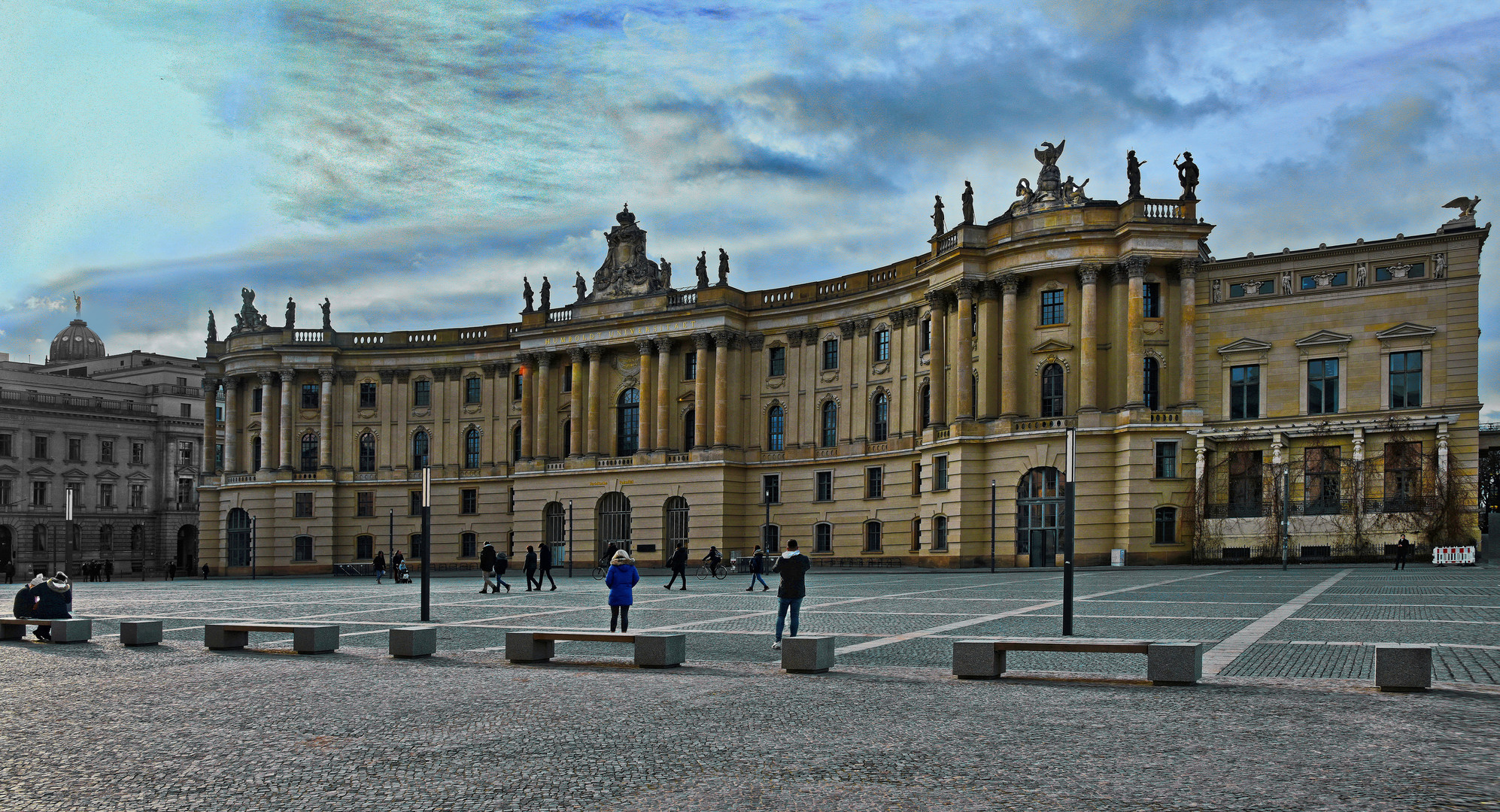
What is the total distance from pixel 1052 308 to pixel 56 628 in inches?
1853

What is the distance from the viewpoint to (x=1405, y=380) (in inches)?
2124

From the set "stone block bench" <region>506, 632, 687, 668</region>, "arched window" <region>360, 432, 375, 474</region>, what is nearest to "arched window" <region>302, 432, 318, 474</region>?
"arched window" <region>360, 432, 375, 474</region>

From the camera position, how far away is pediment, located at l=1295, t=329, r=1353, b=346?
180 feet

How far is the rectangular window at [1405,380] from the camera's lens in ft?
176

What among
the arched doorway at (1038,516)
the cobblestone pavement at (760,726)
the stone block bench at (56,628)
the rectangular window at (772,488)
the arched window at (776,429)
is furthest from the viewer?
the arched window at (776,429)

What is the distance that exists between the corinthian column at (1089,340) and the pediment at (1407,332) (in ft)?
39.1

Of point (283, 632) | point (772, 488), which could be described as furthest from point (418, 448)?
point (283, 632)

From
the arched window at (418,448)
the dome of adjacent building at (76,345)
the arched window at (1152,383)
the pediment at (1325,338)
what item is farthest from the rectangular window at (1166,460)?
the dome of adjacent building at (76,345)

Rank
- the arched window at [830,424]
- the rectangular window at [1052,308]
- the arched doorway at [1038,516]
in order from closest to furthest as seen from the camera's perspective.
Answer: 1. the arched doorway at [1038,516]
2. the rectangular window at [1052,308]
3. the arched window at [830,424]

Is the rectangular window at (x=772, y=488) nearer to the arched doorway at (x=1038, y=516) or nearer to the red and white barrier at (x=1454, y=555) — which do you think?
the arched doorway at (x=1038, y=516)

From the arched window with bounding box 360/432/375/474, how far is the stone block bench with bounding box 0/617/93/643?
66705 millimetres

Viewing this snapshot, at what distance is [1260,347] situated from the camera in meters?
56.7

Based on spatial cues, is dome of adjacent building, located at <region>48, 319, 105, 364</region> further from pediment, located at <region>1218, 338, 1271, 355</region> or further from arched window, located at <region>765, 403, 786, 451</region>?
pediment, located at <region>1218, 338, 1271, 355</region>

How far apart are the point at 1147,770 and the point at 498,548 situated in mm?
79272
